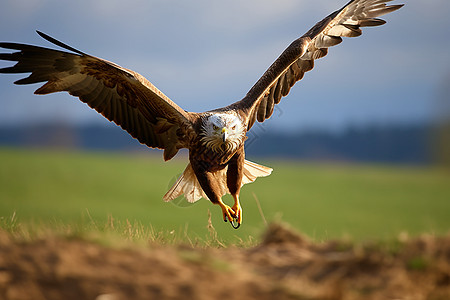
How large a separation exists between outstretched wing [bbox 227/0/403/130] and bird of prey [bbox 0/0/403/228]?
19 mm

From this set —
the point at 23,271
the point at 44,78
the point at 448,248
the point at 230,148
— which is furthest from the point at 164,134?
the point at 448,248

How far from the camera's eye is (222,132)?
17.7ft

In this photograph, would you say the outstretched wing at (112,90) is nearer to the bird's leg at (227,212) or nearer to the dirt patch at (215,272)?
the bird's leg at (227,212)

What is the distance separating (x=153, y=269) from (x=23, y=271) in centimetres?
79

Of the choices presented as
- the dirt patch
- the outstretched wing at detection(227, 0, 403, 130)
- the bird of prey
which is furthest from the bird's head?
the dirt patch

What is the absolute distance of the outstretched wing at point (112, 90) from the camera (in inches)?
213

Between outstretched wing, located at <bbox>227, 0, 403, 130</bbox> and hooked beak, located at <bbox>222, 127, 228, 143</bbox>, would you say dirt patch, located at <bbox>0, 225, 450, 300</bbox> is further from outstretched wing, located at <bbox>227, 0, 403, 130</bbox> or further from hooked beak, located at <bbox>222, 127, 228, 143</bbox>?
outstretched wing, located at <bbox>227, 0, 403, 130</bbox>

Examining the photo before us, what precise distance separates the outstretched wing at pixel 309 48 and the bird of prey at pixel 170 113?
0.06 feet

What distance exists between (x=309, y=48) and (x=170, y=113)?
2608 millimetres

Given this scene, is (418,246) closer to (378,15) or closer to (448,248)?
(448,248)

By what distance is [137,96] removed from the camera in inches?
227

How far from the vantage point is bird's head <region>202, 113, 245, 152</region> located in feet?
17.8

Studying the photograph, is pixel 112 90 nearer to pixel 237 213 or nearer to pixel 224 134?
pixel 224 134

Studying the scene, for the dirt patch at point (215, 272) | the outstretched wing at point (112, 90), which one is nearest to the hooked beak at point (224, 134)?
the outstretched wing at point (112, 90)
